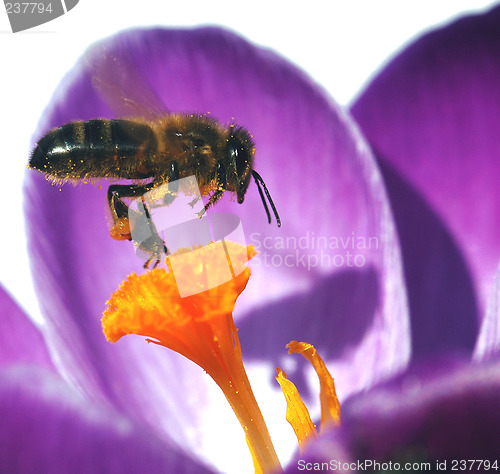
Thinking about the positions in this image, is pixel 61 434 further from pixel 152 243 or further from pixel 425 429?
pixel 425 429

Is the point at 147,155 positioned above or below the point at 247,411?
above

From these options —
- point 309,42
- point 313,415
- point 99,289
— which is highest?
point 309,42

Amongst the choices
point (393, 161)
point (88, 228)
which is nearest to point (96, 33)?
point (88, 228)

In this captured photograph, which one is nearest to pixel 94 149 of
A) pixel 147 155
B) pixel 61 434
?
pixel 147 155

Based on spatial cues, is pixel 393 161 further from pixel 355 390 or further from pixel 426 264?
pixel 355 390

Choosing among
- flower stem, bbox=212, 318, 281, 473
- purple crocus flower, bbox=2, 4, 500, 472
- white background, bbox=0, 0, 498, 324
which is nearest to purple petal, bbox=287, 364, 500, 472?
flower stem, bbox=212, 318, 281, 473

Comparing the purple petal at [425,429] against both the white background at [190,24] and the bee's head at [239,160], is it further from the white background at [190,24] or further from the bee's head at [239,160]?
the white background at [190,24]

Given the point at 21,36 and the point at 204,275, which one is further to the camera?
the point at 21,36
